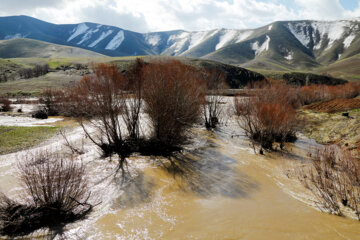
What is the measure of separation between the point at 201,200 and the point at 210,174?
2435 mm

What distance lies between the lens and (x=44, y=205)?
5754mm

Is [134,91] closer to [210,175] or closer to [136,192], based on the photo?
[136,192]

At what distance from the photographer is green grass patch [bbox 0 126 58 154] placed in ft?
41.6

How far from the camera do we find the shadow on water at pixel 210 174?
852 cm

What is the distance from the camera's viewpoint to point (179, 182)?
360 inches

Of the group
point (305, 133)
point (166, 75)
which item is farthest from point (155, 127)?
point (305, 133)

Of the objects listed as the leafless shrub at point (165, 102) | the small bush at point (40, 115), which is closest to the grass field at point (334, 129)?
the leafless shrub at point (165, 102)

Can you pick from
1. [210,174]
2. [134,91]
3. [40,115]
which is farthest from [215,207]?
[40,115]

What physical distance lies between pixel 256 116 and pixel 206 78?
303 inches

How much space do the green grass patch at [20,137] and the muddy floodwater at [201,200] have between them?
5.49 feet

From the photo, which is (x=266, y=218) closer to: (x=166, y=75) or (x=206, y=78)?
(x=166, y=75)

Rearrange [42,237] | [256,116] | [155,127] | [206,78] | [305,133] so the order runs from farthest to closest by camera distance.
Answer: [206,78]
[305,133]
[256,116]
[155,127]
[42,237]

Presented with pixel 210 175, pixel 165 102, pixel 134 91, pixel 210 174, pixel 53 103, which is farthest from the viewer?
pixel 53 103

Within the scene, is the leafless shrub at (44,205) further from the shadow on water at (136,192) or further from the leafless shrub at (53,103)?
the leafless shrub at (53,103)
